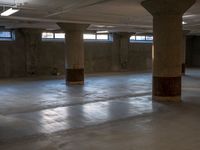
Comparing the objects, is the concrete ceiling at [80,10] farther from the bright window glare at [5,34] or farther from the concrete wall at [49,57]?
the bright window glare at [5,34]

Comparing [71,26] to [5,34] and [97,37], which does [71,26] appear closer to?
[5,34]

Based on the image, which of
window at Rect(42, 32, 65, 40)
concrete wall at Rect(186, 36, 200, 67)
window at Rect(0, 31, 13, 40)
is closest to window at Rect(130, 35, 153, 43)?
concrete wall at Rect(186, 36, 200, 67)

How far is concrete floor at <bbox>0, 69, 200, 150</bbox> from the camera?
5.28m

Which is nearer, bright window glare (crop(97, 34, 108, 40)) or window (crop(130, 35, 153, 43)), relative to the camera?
bright window glare (crop(97, 34, 108, 40))

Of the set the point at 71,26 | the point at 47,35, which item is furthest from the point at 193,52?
the point at 71,26

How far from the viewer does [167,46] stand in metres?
9.57

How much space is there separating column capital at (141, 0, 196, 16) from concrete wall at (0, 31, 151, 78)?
11976mm

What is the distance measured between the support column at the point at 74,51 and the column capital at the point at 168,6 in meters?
6.03

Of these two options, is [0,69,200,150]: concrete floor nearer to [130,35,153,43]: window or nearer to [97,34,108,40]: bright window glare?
[97,34,108,40]: bright window glare

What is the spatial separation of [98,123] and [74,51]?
28.4ft

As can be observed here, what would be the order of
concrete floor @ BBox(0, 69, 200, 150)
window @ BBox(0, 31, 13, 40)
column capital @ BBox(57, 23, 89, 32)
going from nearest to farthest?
concrete floor @ BBox(0, 69, 200, 150) → column capital @ BBox(57, 23, 89, 32) → window @ BBox(0, 31, 13, 40)

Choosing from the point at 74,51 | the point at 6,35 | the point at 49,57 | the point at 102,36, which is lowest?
the point at 49,57

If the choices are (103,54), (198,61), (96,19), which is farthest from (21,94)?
(198,61)

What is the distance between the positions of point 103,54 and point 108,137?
1801 cm
